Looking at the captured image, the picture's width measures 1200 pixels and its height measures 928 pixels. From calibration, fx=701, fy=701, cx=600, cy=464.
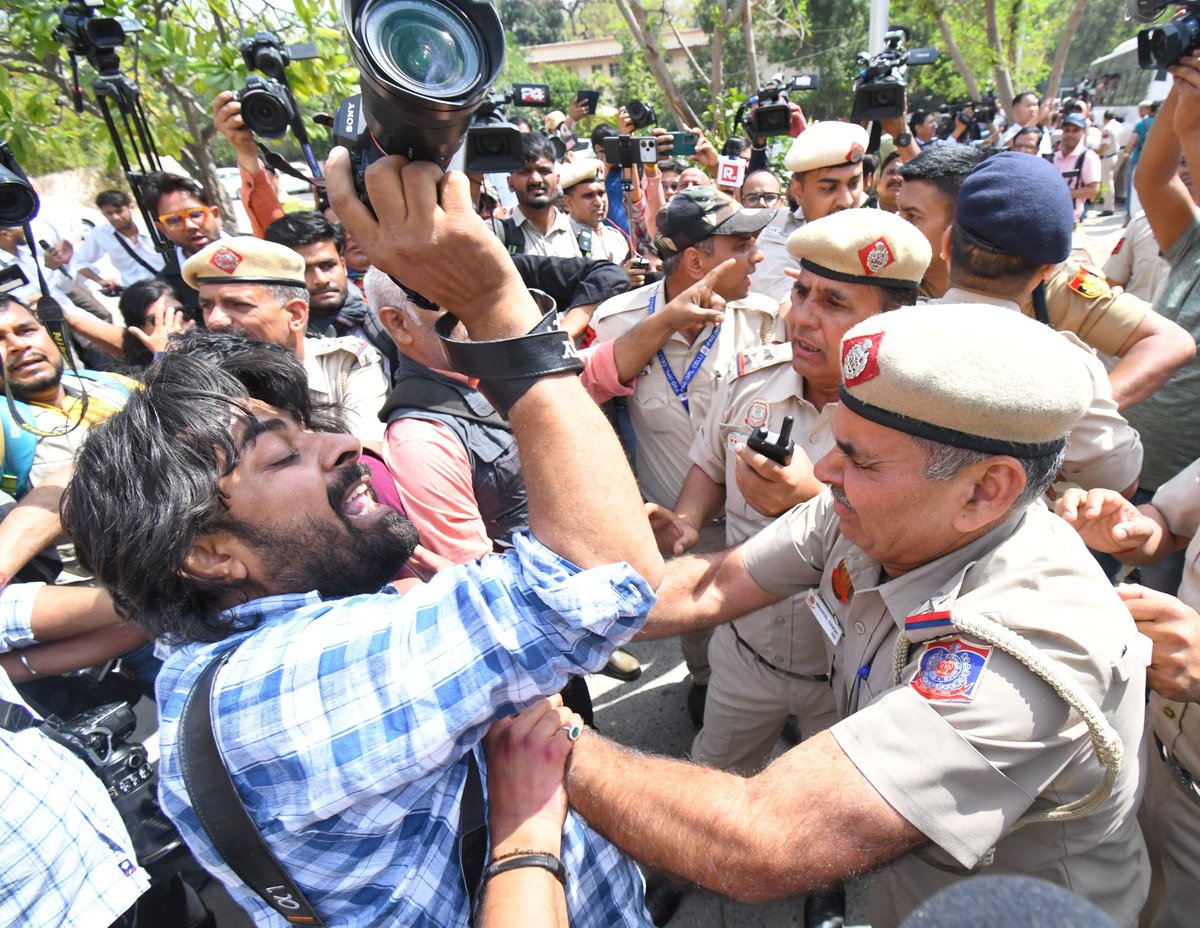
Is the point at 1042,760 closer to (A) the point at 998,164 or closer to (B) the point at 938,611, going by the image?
(B) the point at 938,611

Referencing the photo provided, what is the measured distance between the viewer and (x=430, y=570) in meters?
1.95

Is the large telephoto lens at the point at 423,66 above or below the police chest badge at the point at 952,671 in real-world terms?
above

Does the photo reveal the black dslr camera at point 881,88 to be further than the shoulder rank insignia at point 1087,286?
Yes

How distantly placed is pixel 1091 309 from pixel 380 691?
2884 mm

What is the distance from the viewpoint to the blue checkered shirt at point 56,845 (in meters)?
1.36

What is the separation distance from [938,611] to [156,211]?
5013mm

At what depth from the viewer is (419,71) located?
980 mm

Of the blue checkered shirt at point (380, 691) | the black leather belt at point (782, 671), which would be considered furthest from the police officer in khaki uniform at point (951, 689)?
Result: the black leather belt at point (782, 671)

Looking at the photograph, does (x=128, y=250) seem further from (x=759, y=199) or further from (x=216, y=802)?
(x=216, y=802)

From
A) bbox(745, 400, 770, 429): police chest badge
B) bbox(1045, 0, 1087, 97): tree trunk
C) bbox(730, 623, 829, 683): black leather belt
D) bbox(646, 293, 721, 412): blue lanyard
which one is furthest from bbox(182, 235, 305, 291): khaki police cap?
bbox(1045, 0, 1087, 97): tree trunk

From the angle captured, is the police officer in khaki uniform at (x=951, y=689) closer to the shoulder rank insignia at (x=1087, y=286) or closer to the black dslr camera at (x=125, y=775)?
the black dslr camera at (x=125, y=775)

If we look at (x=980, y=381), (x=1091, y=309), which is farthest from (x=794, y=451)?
(x=1091, y=309)

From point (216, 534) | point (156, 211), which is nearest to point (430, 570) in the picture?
point (216, 534)

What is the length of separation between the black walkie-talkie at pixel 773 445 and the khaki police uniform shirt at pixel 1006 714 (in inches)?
19.5
